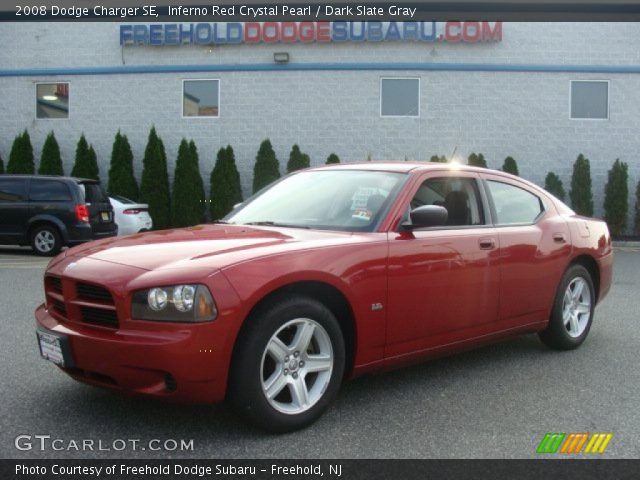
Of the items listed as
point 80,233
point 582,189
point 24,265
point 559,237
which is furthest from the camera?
point 582,189

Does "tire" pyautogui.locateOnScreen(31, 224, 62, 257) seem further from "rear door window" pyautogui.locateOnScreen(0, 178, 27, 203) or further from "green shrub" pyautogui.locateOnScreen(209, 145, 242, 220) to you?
"green shrub" pyautogui.locateOnScreen(209, 145, 242, 220)

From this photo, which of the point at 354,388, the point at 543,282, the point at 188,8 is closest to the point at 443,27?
the point at 188,8

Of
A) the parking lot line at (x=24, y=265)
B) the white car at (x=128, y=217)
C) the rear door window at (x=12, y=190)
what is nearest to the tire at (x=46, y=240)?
the rear door window at (x=12, y=190)

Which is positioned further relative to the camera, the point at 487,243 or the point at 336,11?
the point at 336,11

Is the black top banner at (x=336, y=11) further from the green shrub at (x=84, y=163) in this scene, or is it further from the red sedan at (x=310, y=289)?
the red sedan at (x=310, y=289)

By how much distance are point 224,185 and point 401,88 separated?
5255 mm

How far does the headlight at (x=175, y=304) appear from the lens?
3332 mm

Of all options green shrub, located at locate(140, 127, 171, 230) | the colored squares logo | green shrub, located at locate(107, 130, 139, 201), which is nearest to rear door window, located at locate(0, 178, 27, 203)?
green shrub, located at locate(107, 130, 139, 201)

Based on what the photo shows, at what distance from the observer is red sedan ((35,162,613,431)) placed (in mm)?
3364

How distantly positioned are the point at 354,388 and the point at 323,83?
578 inches

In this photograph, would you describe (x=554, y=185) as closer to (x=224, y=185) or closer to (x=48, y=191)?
(x=224, y=185)

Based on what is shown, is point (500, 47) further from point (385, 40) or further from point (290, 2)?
point (290, 2)

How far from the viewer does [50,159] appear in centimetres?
1867

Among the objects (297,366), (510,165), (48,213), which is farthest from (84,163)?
(297,366)
